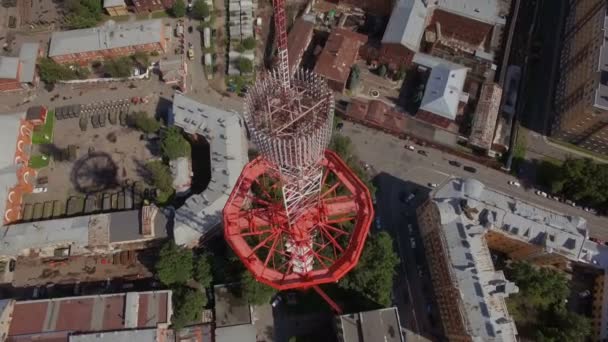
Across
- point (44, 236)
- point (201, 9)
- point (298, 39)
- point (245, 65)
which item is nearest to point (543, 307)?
point (298, 39)

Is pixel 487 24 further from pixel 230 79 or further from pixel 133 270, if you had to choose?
pixel 133 270

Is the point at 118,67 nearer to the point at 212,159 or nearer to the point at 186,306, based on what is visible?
the point at 212,159

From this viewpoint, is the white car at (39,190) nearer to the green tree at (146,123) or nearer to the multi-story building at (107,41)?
the green tree at (146,123)

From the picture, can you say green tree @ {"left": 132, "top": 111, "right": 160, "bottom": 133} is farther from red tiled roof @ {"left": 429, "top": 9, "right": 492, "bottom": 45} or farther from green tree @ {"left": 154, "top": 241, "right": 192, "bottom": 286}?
red tiled roof @ {"left": 429, "top": 9, "right": 492, "bottom": 45}

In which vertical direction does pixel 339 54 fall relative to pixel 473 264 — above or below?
above

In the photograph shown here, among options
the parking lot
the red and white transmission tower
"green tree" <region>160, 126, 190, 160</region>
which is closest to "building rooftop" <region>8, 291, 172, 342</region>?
the red and white transmission tower

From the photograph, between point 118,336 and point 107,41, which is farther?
point 107,41
